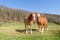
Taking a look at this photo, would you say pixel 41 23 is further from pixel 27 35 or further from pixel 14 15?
pixel 14 15

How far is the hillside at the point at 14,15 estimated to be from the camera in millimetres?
25203

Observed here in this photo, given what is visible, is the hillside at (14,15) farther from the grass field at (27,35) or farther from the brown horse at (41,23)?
the grass field at (27,35)

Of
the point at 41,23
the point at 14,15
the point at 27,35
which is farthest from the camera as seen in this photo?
the point at 14,15

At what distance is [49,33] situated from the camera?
15.6 m

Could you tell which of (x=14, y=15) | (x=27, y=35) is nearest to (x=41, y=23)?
(x=27, y=35)

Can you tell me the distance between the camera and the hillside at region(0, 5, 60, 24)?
25.2 metres

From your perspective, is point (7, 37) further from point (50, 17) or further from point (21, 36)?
point (50, 17)

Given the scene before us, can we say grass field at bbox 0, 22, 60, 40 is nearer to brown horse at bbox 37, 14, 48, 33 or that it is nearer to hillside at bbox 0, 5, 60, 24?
brown horse at bbox 37, 14, 48, 33

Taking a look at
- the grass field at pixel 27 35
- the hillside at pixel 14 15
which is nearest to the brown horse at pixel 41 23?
the grass field at pixel 27 35

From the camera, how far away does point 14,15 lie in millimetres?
26531

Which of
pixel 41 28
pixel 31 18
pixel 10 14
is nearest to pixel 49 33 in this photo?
pixel 41 28

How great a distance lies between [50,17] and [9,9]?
612cm

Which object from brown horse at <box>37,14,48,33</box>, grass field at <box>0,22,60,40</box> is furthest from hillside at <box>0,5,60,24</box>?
grass field at <box>0,22,60,40</box>

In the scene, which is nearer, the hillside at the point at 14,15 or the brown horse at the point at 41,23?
the brown horse at the point at 41,23
